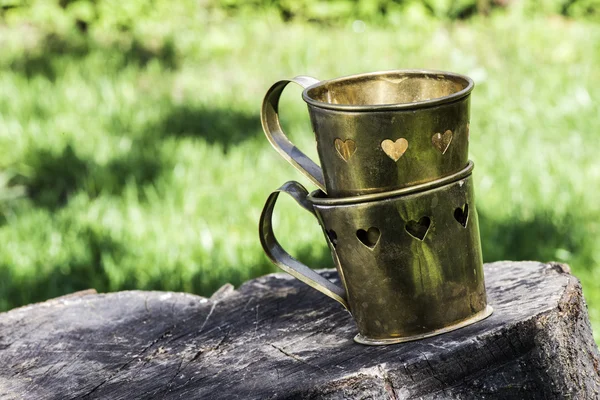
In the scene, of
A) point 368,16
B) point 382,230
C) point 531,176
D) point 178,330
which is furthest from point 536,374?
point 368,16

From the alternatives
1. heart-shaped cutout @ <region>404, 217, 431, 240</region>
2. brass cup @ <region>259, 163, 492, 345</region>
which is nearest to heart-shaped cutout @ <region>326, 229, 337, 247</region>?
brass cup @ <region>259, 163, 492, 345</region>

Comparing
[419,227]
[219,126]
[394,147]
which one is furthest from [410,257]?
[219,126]

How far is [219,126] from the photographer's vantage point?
3621 mm

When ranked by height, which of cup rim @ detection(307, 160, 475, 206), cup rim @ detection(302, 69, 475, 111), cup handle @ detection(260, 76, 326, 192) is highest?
cup rim @ detection(302, 69, 475, 111)

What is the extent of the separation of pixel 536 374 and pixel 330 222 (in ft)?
1.37

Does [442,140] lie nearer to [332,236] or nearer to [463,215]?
[463,215]

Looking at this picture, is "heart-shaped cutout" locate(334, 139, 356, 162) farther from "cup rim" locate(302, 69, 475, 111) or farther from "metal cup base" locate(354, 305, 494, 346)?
"metal cup base" locate(354, 305, 494, 346)

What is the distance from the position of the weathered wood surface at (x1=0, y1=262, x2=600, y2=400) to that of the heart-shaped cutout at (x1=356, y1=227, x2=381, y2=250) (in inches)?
6.9

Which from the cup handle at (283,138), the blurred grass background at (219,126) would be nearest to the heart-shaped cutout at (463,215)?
the cup handle at (283,138)

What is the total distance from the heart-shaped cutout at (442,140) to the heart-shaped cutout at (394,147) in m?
0.05

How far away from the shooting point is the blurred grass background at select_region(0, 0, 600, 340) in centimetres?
266

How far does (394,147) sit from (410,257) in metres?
0.19

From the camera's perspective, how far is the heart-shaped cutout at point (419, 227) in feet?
4.38

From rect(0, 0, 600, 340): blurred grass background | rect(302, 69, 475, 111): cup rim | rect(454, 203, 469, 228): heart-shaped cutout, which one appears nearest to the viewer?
rect(302, 69, 475, 111): cup rim
